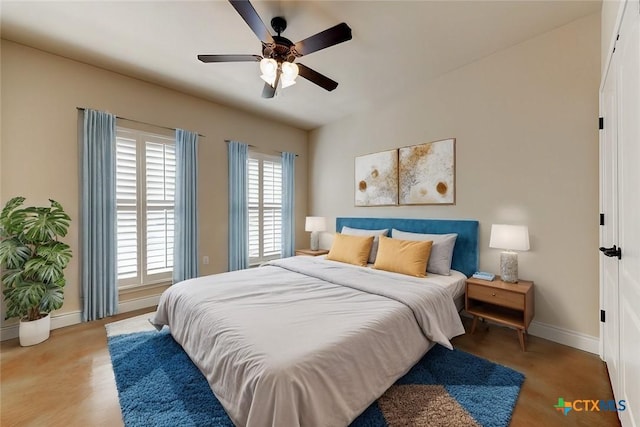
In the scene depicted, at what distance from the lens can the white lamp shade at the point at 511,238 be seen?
7.98ft

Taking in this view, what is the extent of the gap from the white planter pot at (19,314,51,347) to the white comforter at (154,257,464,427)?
1113 millimetres

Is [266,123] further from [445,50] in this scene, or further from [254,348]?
[254,348]

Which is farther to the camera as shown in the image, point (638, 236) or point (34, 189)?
point (34, 189)

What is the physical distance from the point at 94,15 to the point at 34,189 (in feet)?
5.88

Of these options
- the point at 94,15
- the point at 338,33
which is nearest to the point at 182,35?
the point at 94,15

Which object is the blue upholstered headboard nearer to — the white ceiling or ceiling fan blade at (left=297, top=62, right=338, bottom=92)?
the white ceiling

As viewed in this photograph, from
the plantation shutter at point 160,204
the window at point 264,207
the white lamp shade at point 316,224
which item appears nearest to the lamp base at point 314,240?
the white lamp shade at point 316,224

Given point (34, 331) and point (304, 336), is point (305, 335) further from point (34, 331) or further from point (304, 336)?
point (34, 331)

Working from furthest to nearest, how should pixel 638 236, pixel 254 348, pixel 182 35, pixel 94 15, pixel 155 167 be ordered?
1. pixel 155 167
2. pixel 182 35
3. pixel 94 15
4. pixel 254 348
5. pixel 638 236

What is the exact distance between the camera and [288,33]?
95.6 inches

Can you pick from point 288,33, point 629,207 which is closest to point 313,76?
point 288,33

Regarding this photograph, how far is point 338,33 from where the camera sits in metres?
1.81

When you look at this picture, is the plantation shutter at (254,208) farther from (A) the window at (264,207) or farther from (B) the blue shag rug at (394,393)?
(B) the blue shag rug at (394,393)

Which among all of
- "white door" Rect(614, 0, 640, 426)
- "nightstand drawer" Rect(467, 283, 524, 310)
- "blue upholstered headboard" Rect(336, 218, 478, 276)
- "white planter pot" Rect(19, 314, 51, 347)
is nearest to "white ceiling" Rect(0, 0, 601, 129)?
"white door" Rect(614, 0, 640, 426)
